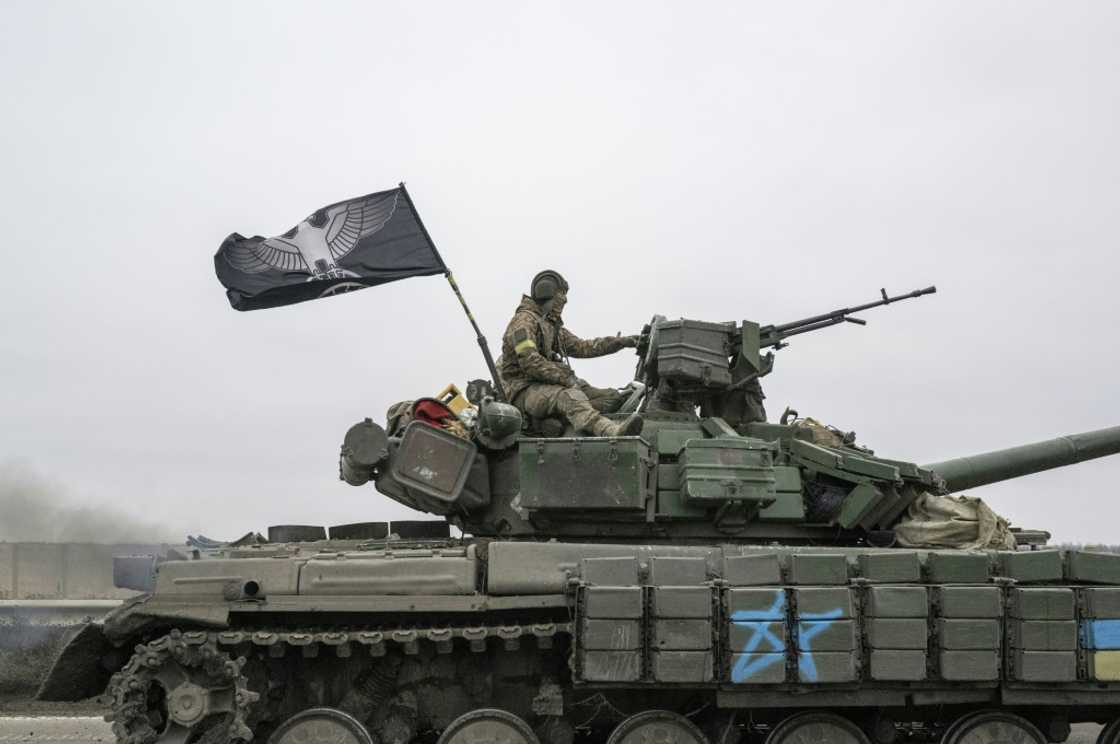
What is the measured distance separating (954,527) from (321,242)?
26.8ft

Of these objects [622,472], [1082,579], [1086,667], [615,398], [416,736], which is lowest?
[416,736]

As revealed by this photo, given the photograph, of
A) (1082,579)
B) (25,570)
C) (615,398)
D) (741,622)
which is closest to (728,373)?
(615,398)

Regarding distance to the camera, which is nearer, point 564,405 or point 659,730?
point 659,730

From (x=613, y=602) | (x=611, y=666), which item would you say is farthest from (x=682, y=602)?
(x=611, y=666)

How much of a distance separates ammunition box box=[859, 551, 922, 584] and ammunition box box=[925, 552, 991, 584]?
0.14 m

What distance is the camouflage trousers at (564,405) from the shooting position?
13.2 m

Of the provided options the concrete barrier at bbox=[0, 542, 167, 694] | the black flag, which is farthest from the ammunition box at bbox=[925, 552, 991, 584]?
the concrete barrier at bbox=[0, 542, 167, 694]

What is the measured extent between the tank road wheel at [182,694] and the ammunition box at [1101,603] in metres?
7.89

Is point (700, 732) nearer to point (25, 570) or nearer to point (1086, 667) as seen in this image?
point (1086, 667)

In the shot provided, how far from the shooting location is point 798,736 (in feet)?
38.6

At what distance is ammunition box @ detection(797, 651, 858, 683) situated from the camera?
37.3 ft

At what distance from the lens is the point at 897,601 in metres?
11.6

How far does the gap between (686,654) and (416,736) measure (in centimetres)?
300

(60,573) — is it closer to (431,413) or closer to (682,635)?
(431,413)
